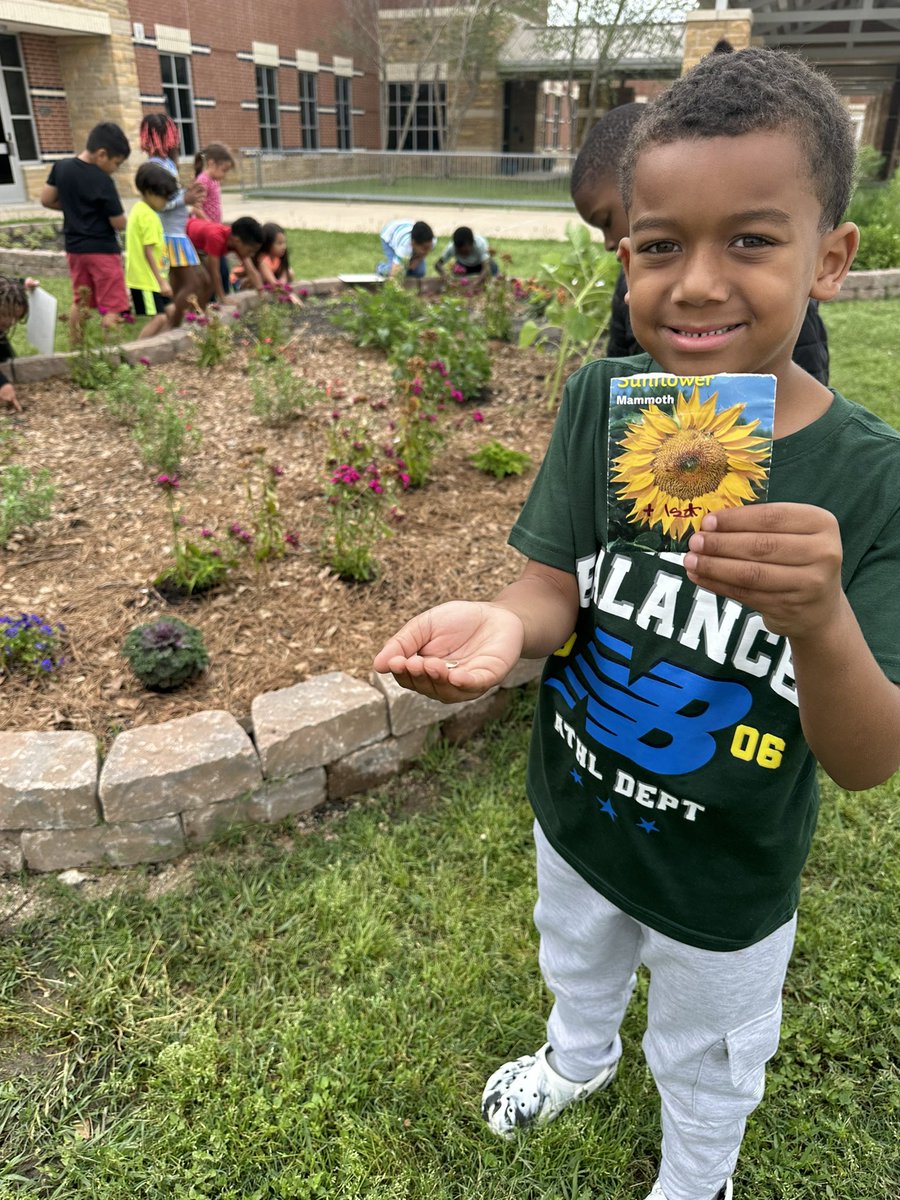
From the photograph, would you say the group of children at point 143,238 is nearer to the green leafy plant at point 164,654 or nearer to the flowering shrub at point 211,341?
the flowering shrub at point 211,341

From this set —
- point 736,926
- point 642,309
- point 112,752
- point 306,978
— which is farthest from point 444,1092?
point 642,309

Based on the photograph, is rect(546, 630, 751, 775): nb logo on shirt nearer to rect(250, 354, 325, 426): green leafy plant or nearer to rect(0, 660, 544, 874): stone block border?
rect(0, 660, 544, 874): stone block border

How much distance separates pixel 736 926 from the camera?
1.33 m

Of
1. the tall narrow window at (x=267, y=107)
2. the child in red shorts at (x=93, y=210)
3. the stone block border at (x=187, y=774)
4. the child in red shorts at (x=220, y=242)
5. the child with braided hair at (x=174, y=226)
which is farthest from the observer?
the tall narrow window at (x=267, y=107)

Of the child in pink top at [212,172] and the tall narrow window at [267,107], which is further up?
the tall narrow window at [267,107]

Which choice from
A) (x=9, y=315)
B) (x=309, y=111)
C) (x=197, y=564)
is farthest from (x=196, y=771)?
(x=309, y=111)

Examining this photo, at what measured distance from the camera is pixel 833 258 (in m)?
1.08

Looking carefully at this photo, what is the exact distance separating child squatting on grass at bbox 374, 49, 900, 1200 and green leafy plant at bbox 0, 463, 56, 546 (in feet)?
9.52

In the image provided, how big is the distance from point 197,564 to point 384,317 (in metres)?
3.57

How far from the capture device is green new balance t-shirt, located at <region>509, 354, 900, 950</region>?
1.14 metres

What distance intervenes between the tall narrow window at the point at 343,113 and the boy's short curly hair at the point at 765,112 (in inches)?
1240

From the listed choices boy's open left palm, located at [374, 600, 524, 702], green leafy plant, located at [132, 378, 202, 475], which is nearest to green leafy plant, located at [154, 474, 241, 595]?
green leafy plant, located at [132, 378, 202, 475]

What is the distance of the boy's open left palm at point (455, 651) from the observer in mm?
1143

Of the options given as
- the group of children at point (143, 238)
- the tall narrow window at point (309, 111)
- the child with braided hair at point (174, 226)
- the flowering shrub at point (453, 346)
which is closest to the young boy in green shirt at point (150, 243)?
the group of children at point (143, 238)
